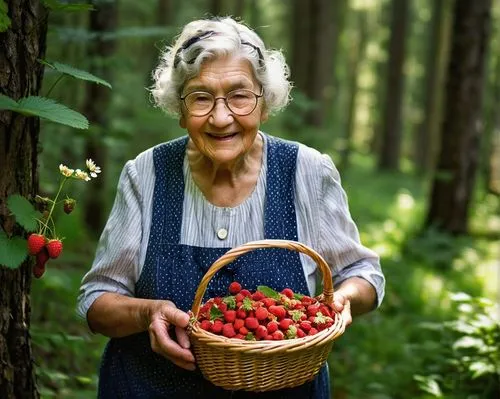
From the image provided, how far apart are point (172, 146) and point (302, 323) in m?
0.84

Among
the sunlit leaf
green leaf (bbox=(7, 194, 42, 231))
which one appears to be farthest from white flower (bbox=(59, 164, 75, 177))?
the sunlit leaf

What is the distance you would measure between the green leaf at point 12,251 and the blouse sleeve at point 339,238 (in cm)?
101

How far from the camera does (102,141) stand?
4.95 m

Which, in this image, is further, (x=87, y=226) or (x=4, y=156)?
(x=87, y=226)

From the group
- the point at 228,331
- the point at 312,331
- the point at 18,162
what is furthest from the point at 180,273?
the point at 18,162

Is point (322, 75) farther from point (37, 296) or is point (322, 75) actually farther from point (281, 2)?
point (281, 2)

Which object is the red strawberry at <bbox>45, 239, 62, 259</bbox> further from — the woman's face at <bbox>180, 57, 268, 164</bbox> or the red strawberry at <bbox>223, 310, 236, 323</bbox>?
the woman's face at <bbox>180, 57, 268, 164</bbox>

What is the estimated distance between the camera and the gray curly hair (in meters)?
2.37

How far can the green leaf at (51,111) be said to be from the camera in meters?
1.86

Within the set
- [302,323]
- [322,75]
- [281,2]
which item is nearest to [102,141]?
[302,323]

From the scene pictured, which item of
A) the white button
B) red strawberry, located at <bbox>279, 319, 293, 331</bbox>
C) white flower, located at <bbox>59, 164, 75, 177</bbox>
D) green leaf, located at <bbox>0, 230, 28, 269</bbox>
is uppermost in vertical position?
white flower, located at <bbox>59, 164, 75, 177</bbox>

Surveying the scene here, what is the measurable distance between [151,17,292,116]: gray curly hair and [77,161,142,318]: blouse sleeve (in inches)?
13.2

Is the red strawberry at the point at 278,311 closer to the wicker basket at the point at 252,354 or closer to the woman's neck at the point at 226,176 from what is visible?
the wicker basket at the point at 252,354

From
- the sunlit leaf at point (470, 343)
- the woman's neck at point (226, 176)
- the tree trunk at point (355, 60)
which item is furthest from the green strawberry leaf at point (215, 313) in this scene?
the tree trunk at point (355, 60)
